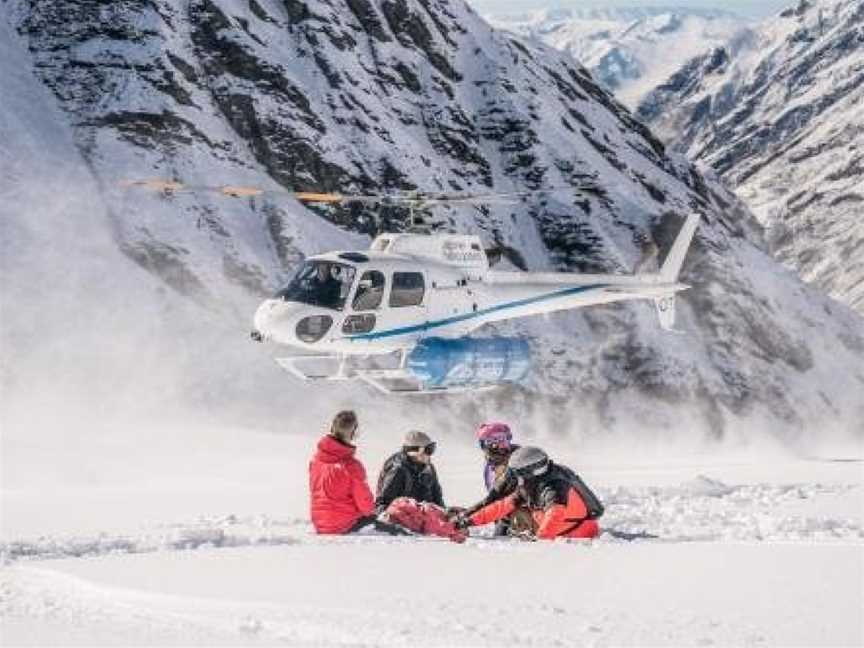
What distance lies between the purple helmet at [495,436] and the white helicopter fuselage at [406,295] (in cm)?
766

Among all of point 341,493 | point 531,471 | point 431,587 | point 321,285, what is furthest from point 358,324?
point 431,587

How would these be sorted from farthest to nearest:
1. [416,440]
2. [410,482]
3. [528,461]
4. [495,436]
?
[410,482] → [416,440] → [495,436] → [528,461]

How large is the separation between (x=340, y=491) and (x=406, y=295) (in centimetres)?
895

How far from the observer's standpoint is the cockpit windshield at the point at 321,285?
781 inches

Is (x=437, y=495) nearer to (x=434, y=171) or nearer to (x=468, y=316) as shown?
(x=468, y=316)

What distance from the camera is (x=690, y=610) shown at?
7473mm

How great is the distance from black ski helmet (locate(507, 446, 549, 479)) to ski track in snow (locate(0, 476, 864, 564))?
2.42ft

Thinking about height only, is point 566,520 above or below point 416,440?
below

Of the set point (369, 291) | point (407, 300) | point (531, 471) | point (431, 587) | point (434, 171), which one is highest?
point (434, 171)

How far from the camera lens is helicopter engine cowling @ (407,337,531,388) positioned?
20.9 m

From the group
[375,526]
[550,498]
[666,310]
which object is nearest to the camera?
[550,498]

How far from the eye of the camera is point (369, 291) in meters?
20.3

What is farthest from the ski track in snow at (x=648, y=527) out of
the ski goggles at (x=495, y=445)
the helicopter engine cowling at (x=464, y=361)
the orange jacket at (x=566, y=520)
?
the helicopter engine cowling at (x=464, y=361)

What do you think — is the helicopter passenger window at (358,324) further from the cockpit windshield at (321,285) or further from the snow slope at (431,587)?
the snow slope at (431,587)
